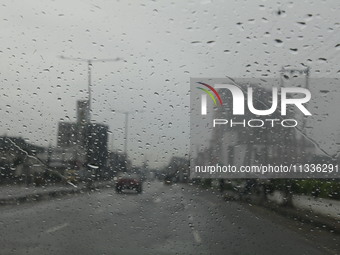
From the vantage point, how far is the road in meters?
5.26

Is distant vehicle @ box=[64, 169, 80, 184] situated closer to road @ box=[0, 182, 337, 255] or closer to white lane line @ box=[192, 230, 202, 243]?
road @ box=[0, 182, 337, 255]

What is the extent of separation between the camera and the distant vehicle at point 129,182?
198 inches

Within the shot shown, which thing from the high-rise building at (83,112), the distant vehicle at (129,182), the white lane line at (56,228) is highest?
the high-rise building at (83,112)

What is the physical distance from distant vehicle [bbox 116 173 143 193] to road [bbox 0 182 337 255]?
0.31 feet

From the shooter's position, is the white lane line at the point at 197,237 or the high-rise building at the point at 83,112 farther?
the white lane line at the point at 197,237

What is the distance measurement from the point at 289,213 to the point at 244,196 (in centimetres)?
59

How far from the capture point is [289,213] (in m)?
5.27

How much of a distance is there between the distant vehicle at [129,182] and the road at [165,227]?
0.10 m

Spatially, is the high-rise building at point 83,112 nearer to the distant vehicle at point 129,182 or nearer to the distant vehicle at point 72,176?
the distant vehicle at point 72,176

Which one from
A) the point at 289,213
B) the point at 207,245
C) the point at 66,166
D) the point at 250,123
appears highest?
the point at 250,123

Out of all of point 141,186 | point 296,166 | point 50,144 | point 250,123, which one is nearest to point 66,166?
point 50,144

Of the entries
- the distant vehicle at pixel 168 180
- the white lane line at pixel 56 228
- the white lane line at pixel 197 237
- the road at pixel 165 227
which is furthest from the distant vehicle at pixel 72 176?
the white lane line at pixel 197 237

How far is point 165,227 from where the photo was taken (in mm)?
5551

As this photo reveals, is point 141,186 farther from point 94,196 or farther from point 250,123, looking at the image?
point 250,123
